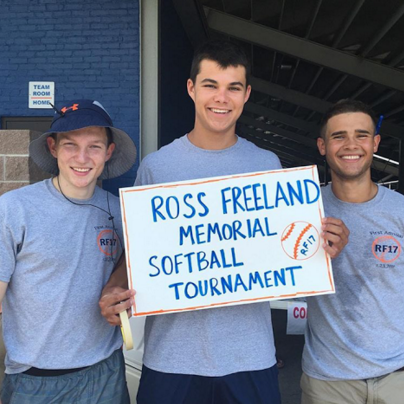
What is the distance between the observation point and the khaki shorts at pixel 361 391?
1.80 meters

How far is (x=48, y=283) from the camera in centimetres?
160

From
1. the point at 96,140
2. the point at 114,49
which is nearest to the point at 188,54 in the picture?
the point at 114,49

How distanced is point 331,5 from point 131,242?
6090mm

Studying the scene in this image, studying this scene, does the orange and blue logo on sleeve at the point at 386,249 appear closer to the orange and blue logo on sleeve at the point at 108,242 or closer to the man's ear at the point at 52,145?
the orange and blue logo on sleeve at the point at 108,242

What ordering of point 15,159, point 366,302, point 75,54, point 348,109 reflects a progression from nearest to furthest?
point 366,302 → point 348,109 → point 15,159 → point 75,54

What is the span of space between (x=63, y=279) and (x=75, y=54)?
387 cm

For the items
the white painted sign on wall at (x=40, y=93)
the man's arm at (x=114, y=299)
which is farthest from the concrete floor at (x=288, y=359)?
the white painted sign on wall at (x=40, y=93)

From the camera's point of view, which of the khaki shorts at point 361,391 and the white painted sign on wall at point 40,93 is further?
the white painted sign on wall at point 40,93

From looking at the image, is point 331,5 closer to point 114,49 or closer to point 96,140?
point 114,49

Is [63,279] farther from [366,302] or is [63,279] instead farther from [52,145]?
[366,302]

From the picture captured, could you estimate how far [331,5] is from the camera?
21.7 ft

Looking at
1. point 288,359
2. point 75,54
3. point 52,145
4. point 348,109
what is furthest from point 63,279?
point 75,54

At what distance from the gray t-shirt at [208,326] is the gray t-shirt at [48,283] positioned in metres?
0.24

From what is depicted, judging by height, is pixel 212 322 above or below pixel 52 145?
below
